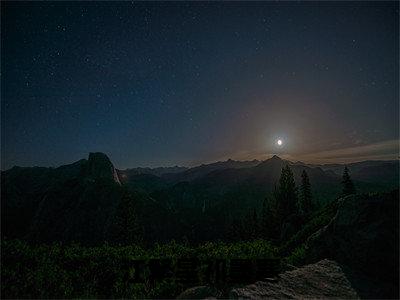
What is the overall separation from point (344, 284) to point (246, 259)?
355 centimetres

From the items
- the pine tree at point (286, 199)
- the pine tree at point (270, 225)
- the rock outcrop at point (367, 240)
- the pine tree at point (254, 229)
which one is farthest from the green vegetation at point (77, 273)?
the pine tree at point (254, 229)

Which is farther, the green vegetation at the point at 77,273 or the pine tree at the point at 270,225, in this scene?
the pine tree at the point at 270,225

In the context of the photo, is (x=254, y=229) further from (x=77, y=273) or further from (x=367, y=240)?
(x=77, y=273)

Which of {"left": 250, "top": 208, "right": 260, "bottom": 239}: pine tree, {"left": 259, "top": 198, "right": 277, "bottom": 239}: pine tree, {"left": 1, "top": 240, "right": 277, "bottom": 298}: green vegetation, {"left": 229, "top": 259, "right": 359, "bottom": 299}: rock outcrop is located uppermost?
{"left": 1, "top": 240, "right": 277, "bottom": 298}: green vegetation

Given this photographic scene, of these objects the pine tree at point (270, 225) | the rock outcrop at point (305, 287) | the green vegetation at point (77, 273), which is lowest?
the pine tree at point (270, 225)

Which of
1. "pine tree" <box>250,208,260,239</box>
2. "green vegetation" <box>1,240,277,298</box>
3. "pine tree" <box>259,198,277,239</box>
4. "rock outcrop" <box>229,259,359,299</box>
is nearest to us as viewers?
"green vegetation" <box>1,240,277,298</box>

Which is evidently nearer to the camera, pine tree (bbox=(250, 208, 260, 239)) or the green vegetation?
the green vegetation

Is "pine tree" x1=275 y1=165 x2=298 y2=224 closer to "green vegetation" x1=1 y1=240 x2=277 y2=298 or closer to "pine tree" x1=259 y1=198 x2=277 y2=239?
"pine tree" x1=259 y1=198 x2=277 y2=239

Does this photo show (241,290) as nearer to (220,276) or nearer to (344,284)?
(220,276)

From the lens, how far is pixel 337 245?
12.9m

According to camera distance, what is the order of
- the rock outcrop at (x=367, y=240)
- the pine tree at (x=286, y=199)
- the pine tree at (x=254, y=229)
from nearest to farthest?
1. the rock outcrop at (x=367, y=240)
2. the pine tree at (x=286, y=199)
3. the pine tree at (x=254, y=229)

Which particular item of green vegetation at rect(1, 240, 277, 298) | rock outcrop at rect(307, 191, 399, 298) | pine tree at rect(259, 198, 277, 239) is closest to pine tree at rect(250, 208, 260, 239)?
pine tree at rect(259, 198, 277, 239)

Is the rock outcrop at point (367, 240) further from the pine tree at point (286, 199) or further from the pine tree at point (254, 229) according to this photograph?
the pine tree at point (254, 229)

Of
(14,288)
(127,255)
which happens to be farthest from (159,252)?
(14,288)
